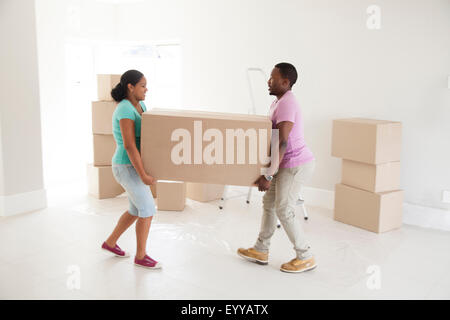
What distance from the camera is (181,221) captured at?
384cm

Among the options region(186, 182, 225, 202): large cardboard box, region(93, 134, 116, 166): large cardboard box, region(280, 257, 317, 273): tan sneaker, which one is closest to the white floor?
region(280, 257, 317, 273): tan sneaker

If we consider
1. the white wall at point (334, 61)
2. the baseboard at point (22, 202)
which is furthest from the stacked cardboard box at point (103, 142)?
the white wall at point (334, 61)

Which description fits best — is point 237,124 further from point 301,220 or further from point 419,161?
point 419,161

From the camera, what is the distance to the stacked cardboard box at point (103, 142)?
14.3 ft

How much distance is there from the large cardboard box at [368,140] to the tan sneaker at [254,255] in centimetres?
127

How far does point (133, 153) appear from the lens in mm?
2506

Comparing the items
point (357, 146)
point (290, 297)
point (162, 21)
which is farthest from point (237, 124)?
point (162, 21)

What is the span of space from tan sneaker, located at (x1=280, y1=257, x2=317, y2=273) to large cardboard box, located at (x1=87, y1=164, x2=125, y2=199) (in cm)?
231

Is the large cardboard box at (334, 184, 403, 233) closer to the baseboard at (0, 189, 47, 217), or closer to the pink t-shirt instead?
the pink t-shirt

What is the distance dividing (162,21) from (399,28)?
9.33 feet

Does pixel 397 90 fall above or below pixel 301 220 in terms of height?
above

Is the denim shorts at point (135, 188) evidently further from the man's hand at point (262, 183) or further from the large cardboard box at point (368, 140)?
the large cardboard box at point (368, 140)

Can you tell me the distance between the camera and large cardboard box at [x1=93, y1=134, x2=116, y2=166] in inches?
175

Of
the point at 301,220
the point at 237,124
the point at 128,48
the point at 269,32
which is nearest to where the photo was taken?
the point at 237,124
